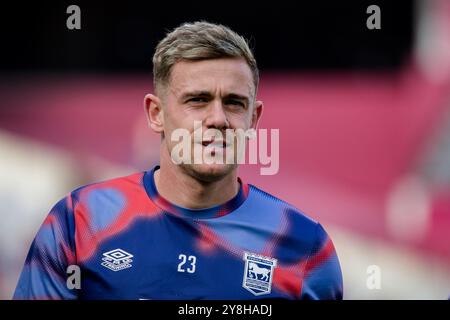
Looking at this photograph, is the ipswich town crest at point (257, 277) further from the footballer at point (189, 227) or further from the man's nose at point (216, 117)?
the man's nose at point (216, 117)

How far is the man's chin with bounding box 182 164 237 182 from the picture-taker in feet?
10.2

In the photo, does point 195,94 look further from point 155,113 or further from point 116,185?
point 116,185

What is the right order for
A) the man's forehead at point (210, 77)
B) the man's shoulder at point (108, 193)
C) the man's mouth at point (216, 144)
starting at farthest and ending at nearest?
the man's shoulder at point (108, 193)
the man's forehead at point (210, 77)
the man's mouth at point (216, 144)

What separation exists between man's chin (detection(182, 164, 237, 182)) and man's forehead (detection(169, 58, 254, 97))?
0.30m

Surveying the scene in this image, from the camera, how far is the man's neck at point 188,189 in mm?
3229

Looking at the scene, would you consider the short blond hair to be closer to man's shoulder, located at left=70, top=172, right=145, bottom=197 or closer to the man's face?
the man's face

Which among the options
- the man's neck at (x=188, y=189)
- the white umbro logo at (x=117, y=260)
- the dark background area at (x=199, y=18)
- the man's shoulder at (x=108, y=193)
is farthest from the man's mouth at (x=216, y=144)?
the dark background area at (x=199, y=18)

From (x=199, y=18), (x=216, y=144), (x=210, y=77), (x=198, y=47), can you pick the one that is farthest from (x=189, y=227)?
(x=199, y=18)

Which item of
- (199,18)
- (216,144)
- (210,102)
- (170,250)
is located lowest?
(170,250)

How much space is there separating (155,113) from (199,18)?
294 centimetres

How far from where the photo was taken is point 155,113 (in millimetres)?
3346

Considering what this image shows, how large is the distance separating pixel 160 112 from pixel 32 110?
3927 millimetres

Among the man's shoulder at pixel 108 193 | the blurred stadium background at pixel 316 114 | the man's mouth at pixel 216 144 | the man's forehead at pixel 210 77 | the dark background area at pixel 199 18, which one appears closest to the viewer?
the man's mouth at pixel 216 144

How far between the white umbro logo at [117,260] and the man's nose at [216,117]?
611 millimetres
